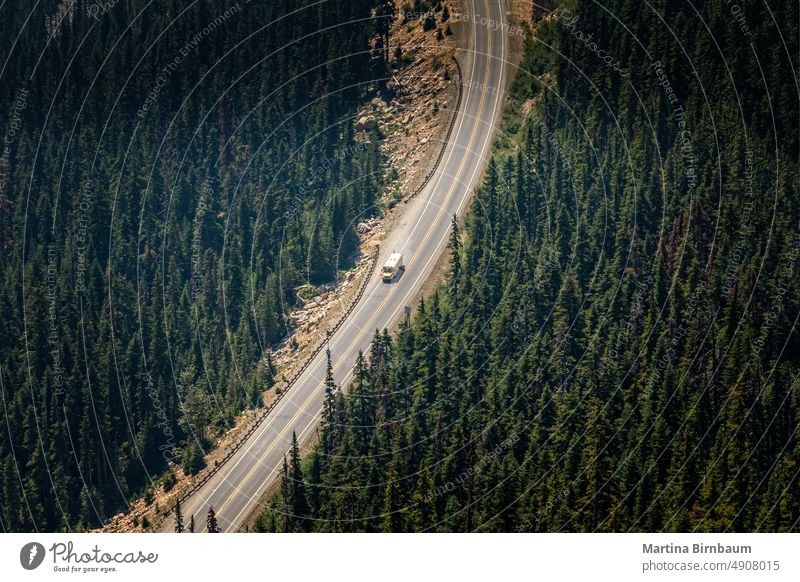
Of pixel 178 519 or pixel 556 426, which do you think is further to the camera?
pixel 556 426
